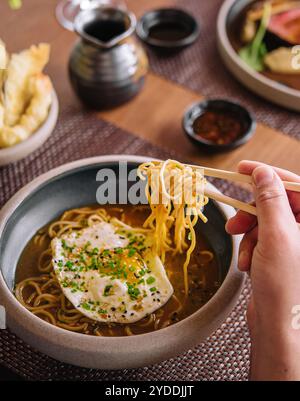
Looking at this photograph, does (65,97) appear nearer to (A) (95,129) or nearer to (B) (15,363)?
(A) (95,129)

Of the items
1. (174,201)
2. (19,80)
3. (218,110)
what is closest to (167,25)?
(218,110)

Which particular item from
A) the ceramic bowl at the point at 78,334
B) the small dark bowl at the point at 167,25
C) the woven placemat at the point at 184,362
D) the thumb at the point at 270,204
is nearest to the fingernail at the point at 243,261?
the ceramic bowl at the point at 78,334

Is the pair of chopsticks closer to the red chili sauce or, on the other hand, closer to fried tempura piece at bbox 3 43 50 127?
the red chili sauce

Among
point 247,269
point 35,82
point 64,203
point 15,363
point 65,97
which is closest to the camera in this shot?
point 247,269

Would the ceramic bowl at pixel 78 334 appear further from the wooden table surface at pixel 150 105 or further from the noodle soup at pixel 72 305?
the wooden table surface at pixel 150 105

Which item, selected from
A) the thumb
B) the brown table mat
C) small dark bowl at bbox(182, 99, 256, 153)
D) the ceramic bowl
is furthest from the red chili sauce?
the thumb

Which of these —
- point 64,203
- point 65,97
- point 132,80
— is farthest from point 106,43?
point 64,203

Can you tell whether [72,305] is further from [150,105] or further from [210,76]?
[210,76]
